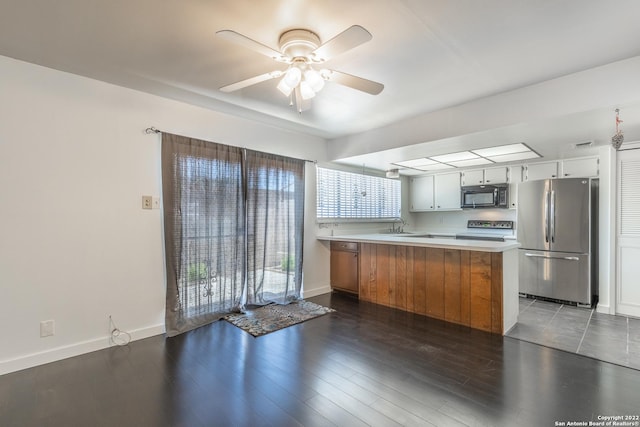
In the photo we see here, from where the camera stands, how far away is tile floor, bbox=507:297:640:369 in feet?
8.49

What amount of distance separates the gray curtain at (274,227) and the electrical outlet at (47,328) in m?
1.83

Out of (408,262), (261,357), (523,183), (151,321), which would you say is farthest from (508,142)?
(151,321)

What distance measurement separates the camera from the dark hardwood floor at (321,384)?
179 centimetres

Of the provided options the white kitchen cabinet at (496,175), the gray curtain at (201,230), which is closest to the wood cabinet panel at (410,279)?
the gray curtain at (201,230)

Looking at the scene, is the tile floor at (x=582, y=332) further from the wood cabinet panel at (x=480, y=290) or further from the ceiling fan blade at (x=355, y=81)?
the ceiling fan blade at (x=355, y=81)

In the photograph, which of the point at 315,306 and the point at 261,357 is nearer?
the point at 261,357

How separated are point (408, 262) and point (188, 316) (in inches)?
103

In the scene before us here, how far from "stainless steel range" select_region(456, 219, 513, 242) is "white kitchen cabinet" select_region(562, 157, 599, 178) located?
45.5 inches

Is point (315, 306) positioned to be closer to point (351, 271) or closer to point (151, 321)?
point (351, 271)

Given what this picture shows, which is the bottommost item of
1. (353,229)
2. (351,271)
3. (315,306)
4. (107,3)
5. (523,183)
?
(315,306)

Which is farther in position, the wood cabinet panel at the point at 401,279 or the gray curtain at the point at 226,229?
the wood cabinet panel at the point at 401,279

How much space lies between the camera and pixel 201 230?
3.30 meters

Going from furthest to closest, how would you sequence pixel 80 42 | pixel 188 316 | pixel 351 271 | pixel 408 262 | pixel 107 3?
pixel 351 271
pixel 408 262
pixel 188 316
pixel 80 42
pixel 107 3

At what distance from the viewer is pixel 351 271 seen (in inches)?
176
